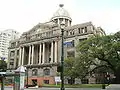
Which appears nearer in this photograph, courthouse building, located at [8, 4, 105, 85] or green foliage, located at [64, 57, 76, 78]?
green foliage, located at [64, 57, 76, 78]

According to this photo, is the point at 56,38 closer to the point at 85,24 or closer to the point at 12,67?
the point at 85,24

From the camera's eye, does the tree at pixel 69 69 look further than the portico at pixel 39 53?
No

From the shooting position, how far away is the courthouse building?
217 ft

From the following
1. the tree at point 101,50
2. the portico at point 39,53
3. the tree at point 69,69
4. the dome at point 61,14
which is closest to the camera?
the tree at point 101,50

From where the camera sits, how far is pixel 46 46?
74.4m

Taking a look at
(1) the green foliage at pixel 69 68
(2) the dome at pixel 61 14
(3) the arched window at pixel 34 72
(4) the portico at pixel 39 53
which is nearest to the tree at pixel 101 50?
(1) the green foliage at pixel 69 68

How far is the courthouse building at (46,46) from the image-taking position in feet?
217

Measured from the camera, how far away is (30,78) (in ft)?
240

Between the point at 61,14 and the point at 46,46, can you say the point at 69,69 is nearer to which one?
the point at 46,46

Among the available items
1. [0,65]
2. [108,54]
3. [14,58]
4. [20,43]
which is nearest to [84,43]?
[108,54]

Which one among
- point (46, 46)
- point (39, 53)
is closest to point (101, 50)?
point (46, 46)

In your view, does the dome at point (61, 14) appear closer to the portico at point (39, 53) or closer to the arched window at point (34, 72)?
the portico at point (39, 53)

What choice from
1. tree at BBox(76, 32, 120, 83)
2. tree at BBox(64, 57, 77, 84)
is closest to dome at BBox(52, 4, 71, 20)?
tree at BBox(64, 57, 77, 84)

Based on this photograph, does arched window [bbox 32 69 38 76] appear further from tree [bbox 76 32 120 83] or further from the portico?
tree [bbox 76 32 120 83]
